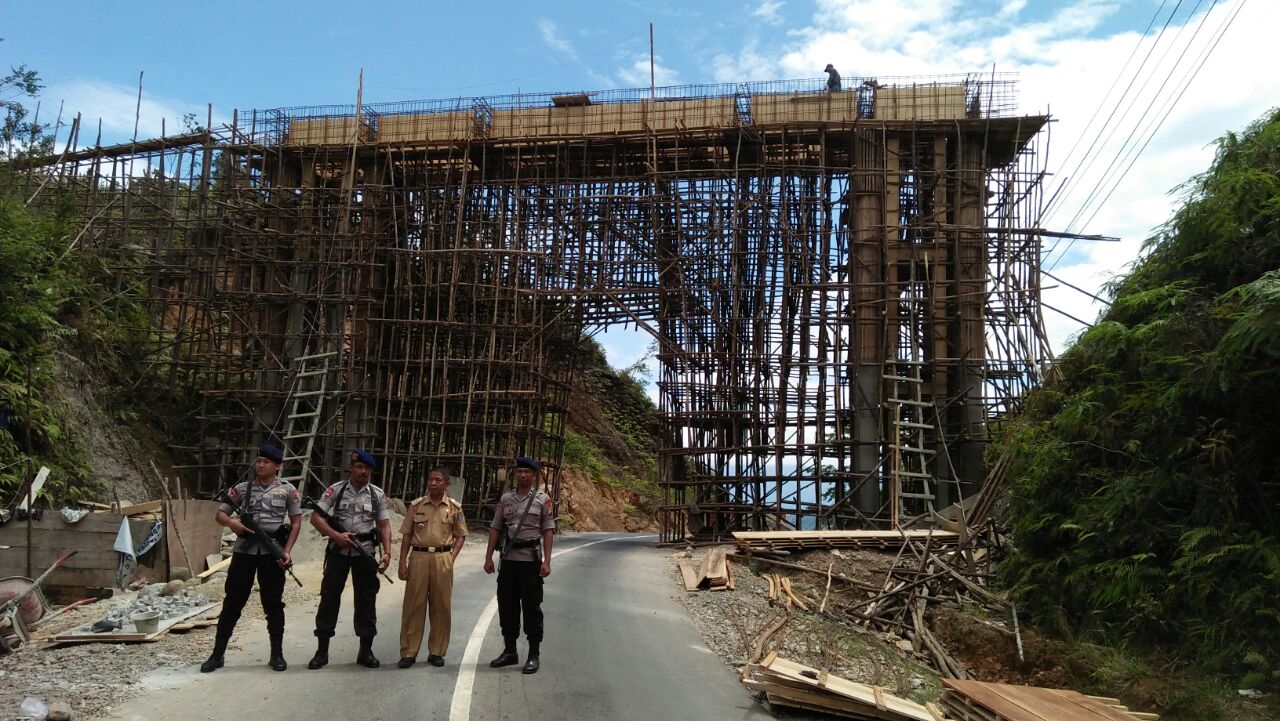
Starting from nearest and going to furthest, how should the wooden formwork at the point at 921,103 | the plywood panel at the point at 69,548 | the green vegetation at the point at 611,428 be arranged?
1. the plywood panel at the point at 69,548
2. the wooden formwork at the point at 921,103
3. the green vegetation at the point at 611,428

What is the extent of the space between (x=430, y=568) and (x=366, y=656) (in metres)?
0.86

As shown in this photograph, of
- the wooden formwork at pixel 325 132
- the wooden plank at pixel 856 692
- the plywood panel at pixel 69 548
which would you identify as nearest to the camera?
the wooden plank at pixel 856 692

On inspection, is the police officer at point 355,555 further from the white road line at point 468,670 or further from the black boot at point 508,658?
the black boot at point 508,658

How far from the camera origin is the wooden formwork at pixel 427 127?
23844 millimetres

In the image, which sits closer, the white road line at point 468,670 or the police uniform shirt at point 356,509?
the white road line at point 468,670

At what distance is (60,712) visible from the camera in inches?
226

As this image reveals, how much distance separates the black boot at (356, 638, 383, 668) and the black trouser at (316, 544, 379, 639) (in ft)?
0.16

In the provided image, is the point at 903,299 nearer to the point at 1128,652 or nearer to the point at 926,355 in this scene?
the point at 926,355

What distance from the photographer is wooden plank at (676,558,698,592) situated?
14.0 meters

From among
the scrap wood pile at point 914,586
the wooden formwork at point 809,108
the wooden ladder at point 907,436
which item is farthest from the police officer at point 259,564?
the wooden formwork at point 809,108

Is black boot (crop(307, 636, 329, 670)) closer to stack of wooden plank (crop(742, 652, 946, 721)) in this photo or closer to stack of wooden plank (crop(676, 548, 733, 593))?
stack of wooden plank (crop(742, 652, 946, 721))

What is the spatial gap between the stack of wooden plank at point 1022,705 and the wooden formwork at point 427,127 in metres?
19.7

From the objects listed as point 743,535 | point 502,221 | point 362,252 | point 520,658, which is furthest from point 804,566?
point 362,252

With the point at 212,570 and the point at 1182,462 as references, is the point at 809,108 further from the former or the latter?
the point at 212,570
